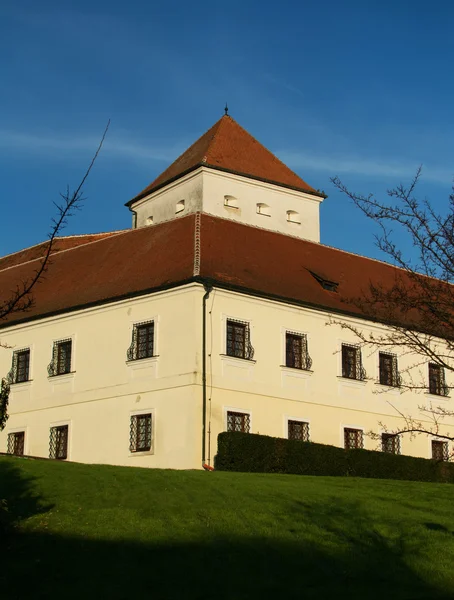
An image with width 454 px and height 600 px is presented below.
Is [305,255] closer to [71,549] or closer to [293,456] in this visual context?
[293,456]

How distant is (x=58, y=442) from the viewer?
34.7 m

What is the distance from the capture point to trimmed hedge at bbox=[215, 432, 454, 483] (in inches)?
1143

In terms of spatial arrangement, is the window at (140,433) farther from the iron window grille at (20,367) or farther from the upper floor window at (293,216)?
the upper floor window at (293,216)

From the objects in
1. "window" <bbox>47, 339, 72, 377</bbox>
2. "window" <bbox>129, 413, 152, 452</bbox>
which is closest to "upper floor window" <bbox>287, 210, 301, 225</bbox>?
"window" <bbox>47, 339, 72, 377</bbox>

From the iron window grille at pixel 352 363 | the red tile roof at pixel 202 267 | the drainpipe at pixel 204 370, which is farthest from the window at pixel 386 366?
the drainpipe at pixel 204 370

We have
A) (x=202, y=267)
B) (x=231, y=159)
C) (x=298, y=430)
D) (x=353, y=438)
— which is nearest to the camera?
(x=202, y=267)

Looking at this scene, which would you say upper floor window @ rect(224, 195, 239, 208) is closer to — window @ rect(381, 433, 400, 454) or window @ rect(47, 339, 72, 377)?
window @ rect(47, 339, 72, 377)

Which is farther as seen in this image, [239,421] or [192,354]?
[239,421]

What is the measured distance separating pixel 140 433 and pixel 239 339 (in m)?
4.38

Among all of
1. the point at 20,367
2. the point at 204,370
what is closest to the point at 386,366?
the point at 204,370

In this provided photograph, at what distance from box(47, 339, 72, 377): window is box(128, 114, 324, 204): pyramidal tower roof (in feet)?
47.8

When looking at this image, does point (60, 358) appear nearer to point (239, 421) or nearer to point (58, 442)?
point (58, 442)

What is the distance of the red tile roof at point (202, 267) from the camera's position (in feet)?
111

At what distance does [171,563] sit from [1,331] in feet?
79.8
